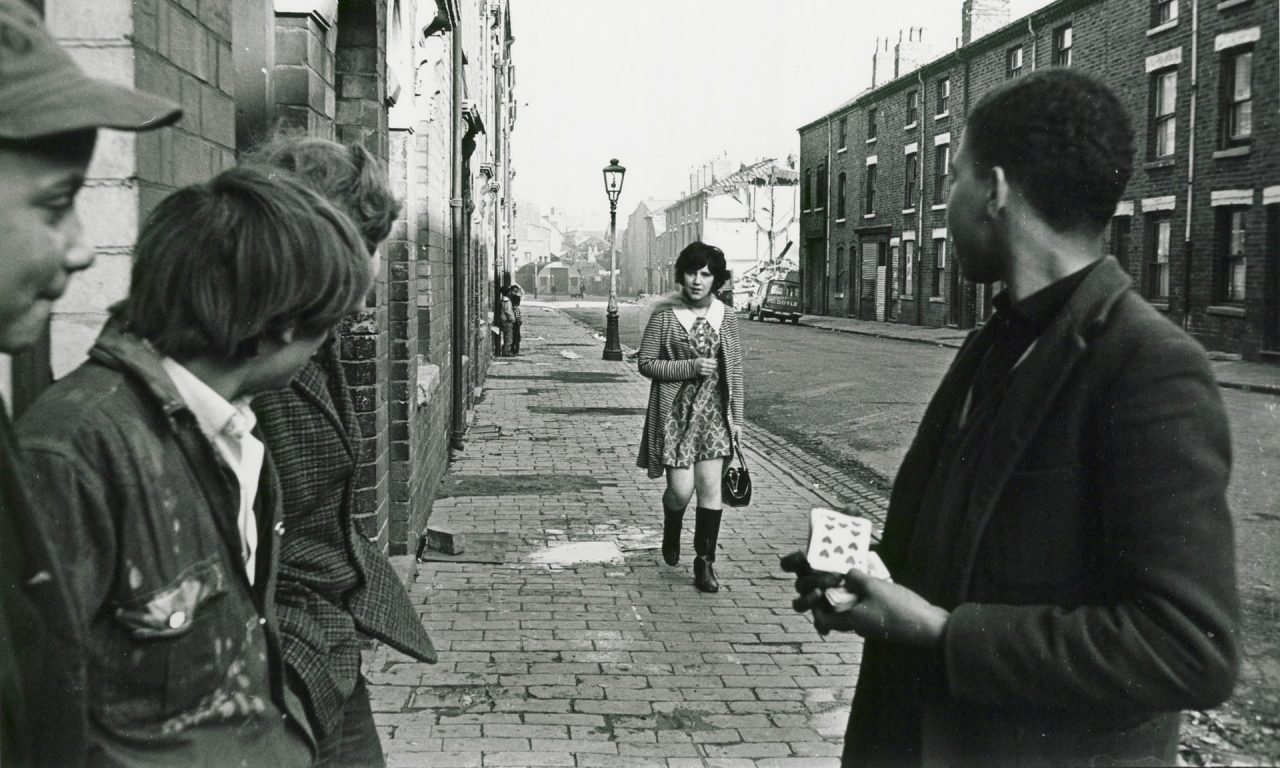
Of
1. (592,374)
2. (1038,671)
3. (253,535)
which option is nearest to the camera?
(1038,671)

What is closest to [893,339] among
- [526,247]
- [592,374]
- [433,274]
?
[592,374]

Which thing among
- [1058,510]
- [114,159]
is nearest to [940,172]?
[114,159]

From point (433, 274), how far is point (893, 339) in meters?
29.2

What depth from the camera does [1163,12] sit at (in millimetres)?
26781

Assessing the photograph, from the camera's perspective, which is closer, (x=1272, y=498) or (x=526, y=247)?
(x=1272, y=498)

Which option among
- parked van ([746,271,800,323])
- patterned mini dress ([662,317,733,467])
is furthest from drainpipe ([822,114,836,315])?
patterned mini dress ([662,317,733,467])

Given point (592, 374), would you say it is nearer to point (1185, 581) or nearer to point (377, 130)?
point (377, 130)

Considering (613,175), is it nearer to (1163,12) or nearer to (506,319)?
(506,319)

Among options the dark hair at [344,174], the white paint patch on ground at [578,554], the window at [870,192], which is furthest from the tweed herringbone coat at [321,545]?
the window at [870,192]

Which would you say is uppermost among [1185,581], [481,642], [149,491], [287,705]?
[149,491]

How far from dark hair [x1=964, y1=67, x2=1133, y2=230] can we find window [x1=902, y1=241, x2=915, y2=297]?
41.1 metres

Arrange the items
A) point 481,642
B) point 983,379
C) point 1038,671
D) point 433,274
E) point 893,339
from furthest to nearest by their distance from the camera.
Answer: point 893,339 → point 433,274 → point 481,642 → point 983,379 → point 1038,671

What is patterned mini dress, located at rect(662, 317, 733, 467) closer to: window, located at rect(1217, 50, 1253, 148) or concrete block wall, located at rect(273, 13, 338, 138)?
concrete block wall, located at rect(273, 13, 338, 138)

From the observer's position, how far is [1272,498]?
9766mm
